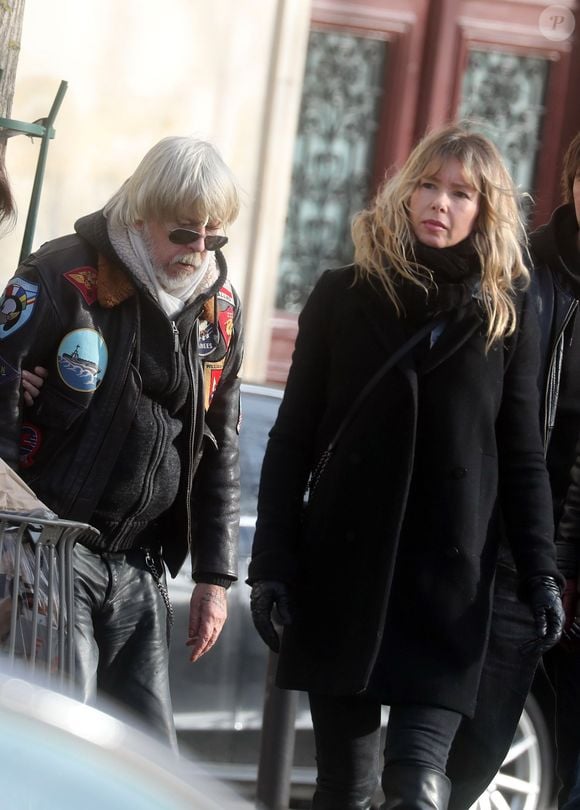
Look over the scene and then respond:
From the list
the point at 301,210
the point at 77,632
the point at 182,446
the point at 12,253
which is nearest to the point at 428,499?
the point at 182,446

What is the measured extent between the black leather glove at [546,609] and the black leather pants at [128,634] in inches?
32.3

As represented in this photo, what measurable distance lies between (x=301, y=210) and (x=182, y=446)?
6723 mm

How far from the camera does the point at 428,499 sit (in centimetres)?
359

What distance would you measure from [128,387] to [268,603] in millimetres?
558

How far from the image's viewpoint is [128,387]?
138 inches

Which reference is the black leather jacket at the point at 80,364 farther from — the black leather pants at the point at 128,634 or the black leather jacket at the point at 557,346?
the black leather jacket at the point at 557,346

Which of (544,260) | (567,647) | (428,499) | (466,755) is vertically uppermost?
(544,260)

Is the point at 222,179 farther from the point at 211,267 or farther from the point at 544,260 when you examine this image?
the point at 544,260

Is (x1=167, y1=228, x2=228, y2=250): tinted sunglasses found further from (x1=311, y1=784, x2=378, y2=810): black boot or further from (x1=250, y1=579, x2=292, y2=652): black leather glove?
(x1=311, y1=784, x2=378, y2=810): black boot

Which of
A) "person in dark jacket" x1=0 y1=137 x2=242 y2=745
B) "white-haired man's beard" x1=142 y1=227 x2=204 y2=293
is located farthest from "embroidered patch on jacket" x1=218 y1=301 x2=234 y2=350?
"white-haired man's beard" x1=142 y1=227 x2=204 y2=293

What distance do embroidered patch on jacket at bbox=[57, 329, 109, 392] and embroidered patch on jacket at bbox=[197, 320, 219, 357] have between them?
0.88ft

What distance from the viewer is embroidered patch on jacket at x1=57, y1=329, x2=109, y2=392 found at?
11.3ft

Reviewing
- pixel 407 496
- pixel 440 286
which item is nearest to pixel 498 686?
pixel 407 496

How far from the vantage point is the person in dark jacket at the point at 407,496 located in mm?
3539
